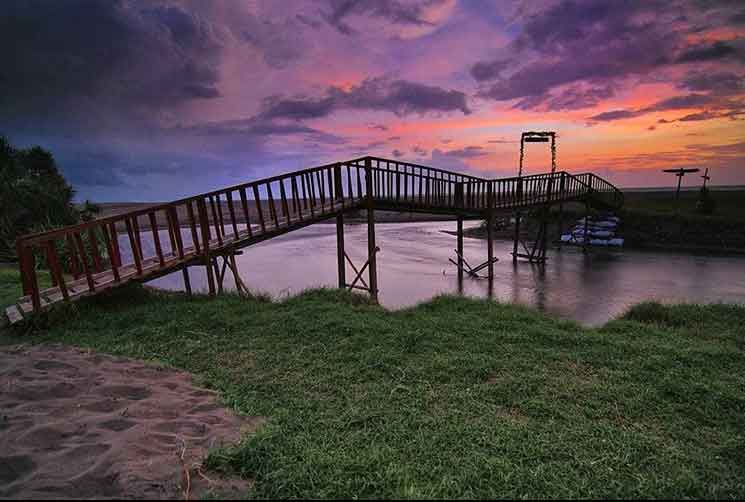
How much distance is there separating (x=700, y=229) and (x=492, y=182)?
18.7 metres

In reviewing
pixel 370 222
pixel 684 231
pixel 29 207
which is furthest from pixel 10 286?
pixel 684 231

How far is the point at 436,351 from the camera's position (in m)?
5.50

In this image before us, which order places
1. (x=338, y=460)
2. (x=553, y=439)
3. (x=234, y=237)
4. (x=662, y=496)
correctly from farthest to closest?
(x=234, y=237) < (x=553, y=439) < (x=338, y=460) < (x=662, y=496)

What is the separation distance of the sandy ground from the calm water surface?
8.18 metres

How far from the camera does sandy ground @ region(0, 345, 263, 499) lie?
2303 mm

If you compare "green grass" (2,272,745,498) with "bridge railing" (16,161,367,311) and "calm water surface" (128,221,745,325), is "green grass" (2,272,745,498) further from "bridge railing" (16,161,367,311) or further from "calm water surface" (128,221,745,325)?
"calm water surface" (128,221,745,325)

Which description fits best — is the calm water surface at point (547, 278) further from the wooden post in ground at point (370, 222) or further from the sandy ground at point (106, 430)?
the sandy ground at point (106, 430)

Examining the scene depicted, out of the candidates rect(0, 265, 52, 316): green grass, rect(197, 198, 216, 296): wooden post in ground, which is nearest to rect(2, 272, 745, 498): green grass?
rect(197, 198, 216, 296): wooden post in ground

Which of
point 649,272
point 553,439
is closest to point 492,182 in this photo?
point 649,272

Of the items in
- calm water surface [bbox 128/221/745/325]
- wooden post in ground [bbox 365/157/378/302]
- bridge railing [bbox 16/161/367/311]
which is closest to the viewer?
bridge railing [bbox 16/161/367/311]

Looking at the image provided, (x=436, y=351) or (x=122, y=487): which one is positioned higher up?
(x=122, y=487)

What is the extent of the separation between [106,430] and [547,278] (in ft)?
60.1

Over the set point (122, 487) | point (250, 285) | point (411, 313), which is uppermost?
point (122, 487)

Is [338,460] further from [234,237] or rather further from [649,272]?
[649,272]
